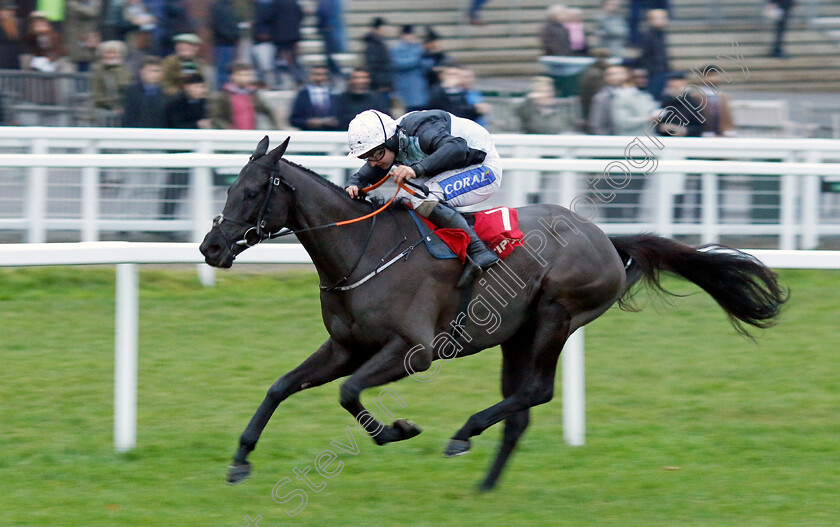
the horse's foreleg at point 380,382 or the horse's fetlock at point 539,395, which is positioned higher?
the horse's foreleg at point 380,382

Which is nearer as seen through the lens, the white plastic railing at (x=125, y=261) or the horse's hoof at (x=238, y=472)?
the horse's hoof at (x=238, y=472)

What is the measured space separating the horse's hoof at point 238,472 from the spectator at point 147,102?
4882 mm

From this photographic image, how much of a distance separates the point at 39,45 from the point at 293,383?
24.0ft

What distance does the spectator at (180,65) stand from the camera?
9102 mm

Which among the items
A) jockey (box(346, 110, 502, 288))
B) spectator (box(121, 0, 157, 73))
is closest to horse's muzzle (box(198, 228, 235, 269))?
jockey (box(346, 110, 502, 288))

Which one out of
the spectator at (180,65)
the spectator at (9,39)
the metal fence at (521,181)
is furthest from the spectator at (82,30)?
the metal fence at (521,181)

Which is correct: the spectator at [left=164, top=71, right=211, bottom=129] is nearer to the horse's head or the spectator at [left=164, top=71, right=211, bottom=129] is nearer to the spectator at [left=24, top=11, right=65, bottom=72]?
the spectator at [left=24, top=11, right=65, bottom=72]

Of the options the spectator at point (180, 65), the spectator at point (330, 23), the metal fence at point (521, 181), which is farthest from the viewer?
the spectator at point (330, 23)

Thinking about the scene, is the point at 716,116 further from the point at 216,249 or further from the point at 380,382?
the point at 216,249

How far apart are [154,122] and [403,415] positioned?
13.0 ft

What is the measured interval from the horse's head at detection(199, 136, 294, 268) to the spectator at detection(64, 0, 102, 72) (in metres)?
7.05

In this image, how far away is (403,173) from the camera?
4.69 meters

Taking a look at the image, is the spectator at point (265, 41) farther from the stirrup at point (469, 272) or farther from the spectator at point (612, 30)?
the stirrup at point (469, 272)

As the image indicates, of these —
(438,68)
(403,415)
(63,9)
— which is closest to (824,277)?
(438,68)
